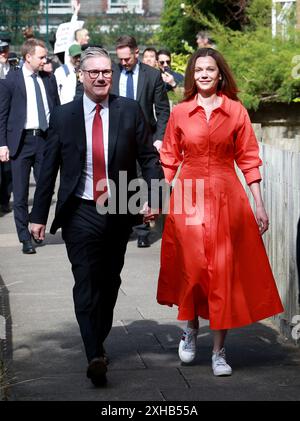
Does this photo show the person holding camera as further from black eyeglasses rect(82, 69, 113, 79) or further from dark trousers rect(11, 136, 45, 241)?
black eyeglasses rect(82, 69, 113, 79)

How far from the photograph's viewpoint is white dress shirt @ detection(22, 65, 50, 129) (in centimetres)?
1344

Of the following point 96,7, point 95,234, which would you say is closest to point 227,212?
point 95,234

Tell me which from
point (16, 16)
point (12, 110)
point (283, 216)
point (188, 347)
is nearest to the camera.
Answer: point (188, 347)

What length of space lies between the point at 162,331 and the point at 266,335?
0.77m

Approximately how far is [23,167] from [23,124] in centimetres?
47

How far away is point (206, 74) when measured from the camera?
8.12 m

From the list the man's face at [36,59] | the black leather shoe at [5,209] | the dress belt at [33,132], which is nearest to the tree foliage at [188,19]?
the black leather shoe at [5,209]

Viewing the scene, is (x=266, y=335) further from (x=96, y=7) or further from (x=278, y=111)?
(x=96, y=7)

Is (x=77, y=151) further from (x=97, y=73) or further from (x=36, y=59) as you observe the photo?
(x=36, y=59)

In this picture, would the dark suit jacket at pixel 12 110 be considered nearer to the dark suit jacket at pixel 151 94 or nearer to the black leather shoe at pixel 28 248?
the black leather shoe at pixel 28 248

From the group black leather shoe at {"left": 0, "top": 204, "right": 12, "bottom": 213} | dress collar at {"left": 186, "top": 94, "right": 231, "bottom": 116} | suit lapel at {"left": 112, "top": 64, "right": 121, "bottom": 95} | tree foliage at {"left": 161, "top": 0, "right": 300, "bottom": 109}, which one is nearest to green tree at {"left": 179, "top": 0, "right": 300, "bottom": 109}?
tree foliage at {"left": 161, "top": 0, "right": 300, "bottom": 109}

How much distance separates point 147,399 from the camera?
7.20 m

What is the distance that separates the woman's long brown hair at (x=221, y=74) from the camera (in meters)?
8.16

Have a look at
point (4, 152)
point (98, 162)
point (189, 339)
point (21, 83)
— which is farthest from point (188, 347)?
point (21, 83)
